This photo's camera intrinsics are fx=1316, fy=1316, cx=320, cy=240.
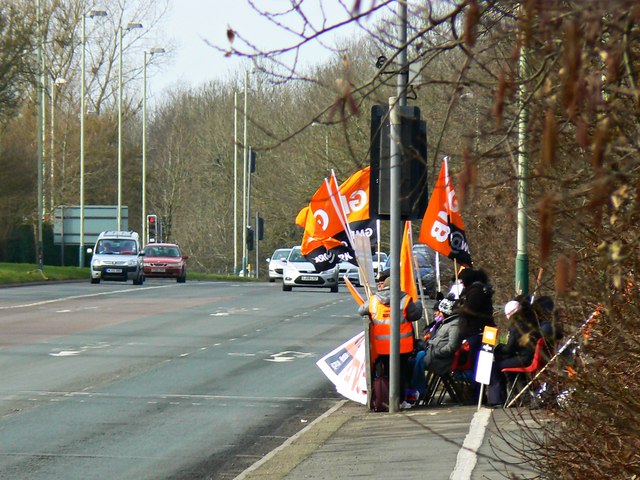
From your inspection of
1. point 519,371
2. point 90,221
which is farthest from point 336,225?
point 90,221

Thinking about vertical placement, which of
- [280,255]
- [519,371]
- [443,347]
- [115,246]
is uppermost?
[115,246]

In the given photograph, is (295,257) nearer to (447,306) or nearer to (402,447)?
(447,306)

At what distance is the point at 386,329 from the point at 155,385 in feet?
13.3

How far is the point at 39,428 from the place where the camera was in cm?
1267

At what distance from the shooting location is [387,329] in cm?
1382

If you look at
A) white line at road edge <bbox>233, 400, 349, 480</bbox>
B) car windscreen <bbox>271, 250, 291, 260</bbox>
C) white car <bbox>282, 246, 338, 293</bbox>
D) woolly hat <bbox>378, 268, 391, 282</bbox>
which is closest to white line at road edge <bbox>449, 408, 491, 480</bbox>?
white line at road edge <bbox>233, 400, 349, 480</bbox>

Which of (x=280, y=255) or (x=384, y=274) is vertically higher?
(x=280, y=255)

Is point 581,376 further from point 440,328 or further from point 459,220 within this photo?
point 459,220

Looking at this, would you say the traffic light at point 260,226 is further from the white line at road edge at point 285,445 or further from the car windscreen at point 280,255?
the white line at road edge at point 285,445

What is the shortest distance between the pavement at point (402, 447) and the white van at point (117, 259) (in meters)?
33.5

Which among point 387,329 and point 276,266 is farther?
point 276,266

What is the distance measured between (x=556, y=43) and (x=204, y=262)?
242ft

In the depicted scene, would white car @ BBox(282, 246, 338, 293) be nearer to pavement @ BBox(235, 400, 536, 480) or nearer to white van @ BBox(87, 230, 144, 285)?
white van @ BBox(87, 230, 144, 285)

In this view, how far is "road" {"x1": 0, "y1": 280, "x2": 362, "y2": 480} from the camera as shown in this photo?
36.8ft
